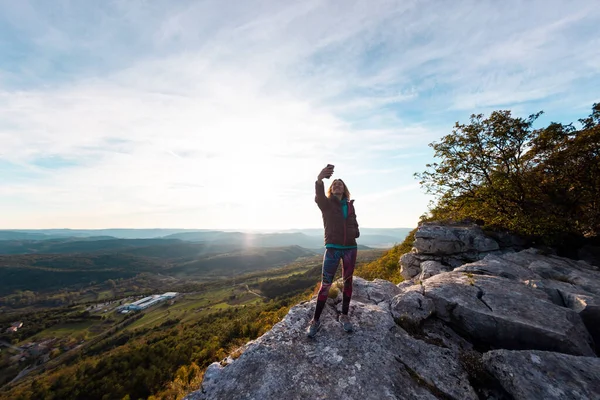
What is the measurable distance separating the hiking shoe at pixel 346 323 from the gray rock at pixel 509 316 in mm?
3630

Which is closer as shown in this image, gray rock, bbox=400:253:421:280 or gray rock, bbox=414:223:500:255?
gray rock, bbox=414:223:500:255

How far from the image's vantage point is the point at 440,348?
7250 mm

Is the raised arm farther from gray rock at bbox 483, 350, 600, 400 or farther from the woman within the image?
gray rock at bbox 483, 350, 600, 400

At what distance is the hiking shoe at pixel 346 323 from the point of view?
7645mm

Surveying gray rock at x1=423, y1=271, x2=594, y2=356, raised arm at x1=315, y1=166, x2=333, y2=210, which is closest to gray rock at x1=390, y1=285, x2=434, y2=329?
gray rock at x1=423, y1=271, x2=594, y2=356

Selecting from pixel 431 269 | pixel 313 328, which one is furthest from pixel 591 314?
pixel 313 328

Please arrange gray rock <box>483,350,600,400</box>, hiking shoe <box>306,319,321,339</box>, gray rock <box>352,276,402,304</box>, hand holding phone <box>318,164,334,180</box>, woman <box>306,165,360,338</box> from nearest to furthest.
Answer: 1. gray rock <box>483,350,600,400</box>
2. hand holding phone <box>318,164,334,180</box>
3. hiking shoe <box>306,319,321,339</box>
4. woman <box>306,165,360,338</box>
5. gray rock <box>352,276,402,304</box>

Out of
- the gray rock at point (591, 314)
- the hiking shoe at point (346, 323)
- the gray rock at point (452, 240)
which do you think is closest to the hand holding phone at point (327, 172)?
Result: the hiking shoe at point (346, 323)

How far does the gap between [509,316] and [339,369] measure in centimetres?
621

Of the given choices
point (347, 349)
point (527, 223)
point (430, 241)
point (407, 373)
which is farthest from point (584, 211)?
point (347, 349)

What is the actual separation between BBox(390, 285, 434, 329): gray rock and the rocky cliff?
36 millimetres

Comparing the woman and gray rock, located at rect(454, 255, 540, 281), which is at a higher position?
the woman

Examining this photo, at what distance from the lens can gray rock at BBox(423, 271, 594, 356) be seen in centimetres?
708

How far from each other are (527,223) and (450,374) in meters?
15.0
